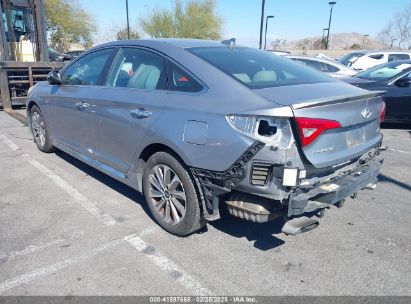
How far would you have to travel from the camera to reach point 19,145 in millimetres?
6312

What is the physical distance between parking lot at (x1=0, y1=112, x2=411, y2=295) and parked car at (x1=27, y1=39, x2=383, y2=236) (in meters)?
0.34

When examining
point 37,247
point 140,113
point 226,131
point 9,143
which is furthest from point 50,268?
point 9,143

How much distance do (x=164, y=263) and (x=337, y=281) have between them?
4.31ft

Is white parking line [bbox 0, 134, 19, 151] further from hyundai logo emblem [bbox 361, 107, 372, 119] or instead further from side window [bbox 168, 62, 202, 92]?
hyundai logo emblem [bbox 361, 107, 372, 119]

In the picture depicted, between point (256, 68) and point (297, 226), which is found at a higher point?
point (256, 68)

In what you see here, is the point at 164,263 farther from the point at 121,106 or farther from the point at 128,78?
the point at 128,78

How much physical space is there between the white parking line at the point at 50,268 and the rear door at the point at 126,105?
88 cm

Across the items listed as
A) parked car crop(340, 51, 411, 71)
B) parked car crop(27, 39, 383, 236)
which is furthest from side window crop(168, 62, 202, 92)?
parked car crop(340, 51, 411, 71)

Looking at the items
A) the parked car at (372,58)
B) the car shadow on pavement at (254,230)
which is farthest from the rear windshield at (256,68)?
the parked car at (372,58)

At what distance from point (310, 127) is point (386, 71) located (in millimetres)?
→ 7138

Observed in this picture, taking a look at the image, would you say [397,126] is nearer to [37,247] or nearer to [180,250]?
[180,250]

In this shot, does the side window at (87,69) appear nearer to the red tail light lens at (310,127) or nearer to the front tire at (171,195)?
the front tire at (171,195)

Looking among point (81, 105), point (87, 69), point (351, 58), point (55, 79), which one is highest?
point (351, 58)

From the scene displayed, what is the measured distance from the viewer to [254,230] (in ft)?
11.3
